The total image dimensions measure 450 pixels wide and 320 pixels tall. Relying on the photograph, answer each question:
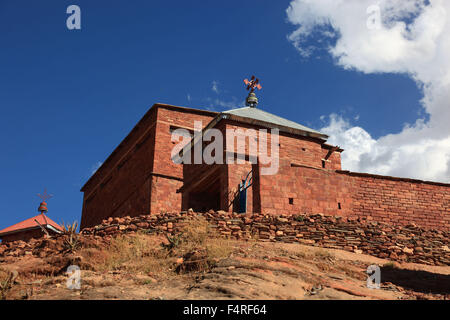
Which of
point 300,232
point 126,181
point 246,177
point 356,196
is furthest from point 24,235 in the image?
point 356,196

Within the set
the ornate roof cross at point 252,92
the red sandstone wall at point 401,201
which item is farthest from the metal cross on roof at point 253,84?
the red sandstone wall at point 401,201

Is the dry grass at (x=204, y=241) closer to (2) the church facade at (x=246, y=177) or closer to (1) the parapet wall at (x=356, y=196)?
(2) the church facade at (x=246, y=177)

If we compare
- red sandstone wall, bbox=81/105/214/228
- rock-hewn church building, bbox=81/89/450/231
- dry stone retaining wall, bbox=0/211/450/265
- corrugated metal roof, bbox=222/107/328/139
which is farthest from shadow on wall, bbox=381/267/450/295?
red sandstone wall, bbox=81/105/214/228

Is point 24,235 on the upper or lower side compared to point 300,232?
upper

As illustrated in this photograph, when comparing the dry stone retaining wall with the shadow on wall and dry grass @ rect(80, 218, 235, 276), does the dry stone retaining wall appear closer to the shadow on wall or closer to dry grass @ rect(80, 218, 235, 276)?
dry grass @ rect(80, 218, 235, 276)

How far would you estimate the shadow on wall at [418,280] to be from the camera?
11.2 metres

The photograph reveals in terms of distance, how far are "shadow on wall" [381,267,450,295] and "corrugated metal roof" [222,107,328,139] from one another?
28.3 feet

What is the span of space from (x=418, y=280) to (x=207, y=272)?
5222mm

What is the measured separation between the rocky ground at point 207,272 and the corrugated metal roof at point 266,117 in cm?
768

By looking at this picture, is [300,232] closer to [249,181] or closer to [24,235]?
[249,181]

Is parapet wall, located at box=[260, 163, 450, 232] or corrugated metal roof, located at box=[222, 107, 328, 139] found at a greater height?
corrugated metal roof, located at box=[222, 107, 328, 139]

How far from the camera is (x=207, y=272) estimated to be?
397 inches

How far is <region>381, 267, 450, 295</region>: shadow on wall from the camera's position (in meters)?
11.2

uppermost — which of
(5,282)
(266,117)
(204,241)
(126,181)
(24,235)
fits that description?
(266,117)
